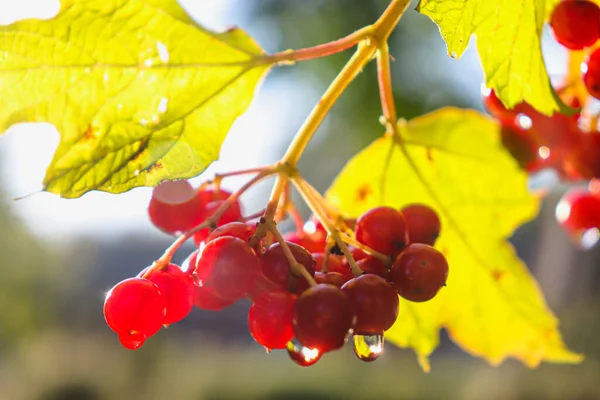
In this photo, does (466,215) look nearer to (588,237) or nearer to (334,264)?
(588,237)

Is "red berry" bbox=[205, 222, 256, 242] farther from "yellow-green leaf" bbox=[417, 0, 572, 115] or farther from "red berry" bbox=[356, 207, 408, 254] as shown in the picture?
"yellow-green leaf" bbox=[417, 0, 572, 115]

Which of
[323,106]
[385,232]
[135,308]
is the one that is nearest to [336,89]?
[323,106]

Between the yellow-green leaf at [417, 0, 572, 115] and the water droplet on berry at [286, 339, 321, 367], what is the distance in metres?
0.24

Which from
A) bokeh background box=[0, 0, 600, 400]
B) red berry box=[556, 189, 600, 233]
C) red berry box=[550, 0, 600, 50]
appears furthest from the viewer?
bokeh background box=[0, 0, 600, 400]

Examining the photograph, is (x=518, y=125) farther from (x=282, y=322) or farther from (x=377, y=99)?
(x=377, y=99)

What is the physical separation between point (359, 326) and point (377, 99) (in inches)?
Result: 114

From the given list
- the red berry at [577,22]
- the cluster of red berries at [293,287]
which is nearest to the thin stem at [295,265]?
the cluster of red berries at [293,287]

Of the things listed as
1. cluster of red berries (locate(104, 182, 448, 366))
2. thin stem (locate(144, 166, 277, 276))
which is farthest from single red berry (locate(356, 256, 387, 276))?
thin stem (locate(144, 166, 277, 276))

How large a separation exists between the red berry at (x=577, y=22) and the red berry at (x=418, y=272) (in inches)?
8.3

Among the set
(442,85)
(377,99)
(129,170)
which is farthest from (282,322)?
(442,85)

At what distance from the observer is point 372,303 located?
42 cm

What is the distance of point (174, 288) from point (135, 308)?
4cm

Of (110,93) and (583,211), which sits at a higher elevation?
(110,93)

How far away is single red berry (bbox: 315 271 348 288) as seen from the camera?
446mm
